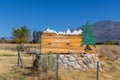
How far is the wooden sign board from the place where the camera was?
21.4 metres

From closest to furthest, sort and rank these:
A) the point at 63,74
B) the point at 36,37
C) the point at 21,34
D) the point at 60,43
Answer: the point at 63,74 < the point at 60,43 < the point at 21,34 < the point at 36,37

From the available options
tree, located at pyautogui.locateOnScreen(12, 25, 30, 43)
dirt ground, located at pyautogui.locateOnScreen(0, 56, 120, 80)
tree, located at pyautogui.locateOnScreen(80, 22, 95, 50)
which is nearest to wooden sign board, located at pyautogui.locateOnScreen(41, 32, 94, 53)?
tree, located at pyautogui.locateOnScreen(80, 22, 95, 50)

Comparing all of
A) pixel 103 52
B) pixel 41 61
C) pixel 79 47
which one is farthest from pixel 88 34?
pixel 103 52

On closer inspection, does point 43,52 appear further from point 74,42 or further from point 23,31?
point 23,31

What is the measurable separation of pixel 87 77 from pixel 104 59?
763 centimetres

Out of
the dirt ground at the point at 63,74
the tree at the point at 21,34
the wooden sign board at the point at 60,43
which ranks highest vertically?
the tree at the point at 21,34

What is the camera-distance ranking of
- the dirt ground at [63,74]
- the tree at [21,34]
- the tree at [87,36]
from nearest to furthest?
the dirt ground at [63,74] → the tree at [87,36] → the tree at [21,34]

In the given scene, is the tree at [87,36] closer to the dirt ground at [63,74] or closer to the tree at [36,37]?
the dirt ground at [63,74]

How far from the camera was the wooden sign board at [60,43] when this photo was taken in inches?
843

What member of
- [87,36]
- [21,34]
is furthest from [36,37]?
[87,36]

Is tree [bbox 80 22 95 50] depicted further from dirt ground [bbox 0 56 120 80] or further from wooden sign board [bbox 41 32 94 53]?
dirt ground [bbox 0 56 120 80]

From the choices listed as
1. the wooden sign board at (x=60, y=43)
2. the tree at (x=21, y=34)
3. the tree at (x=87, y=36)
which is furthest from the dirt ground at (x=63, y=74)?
the tree at (x=21, y=34)

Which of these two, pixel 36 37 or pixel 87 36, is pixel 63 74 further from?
pixel 36 37

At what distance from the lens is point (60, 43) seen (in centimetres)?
2155
